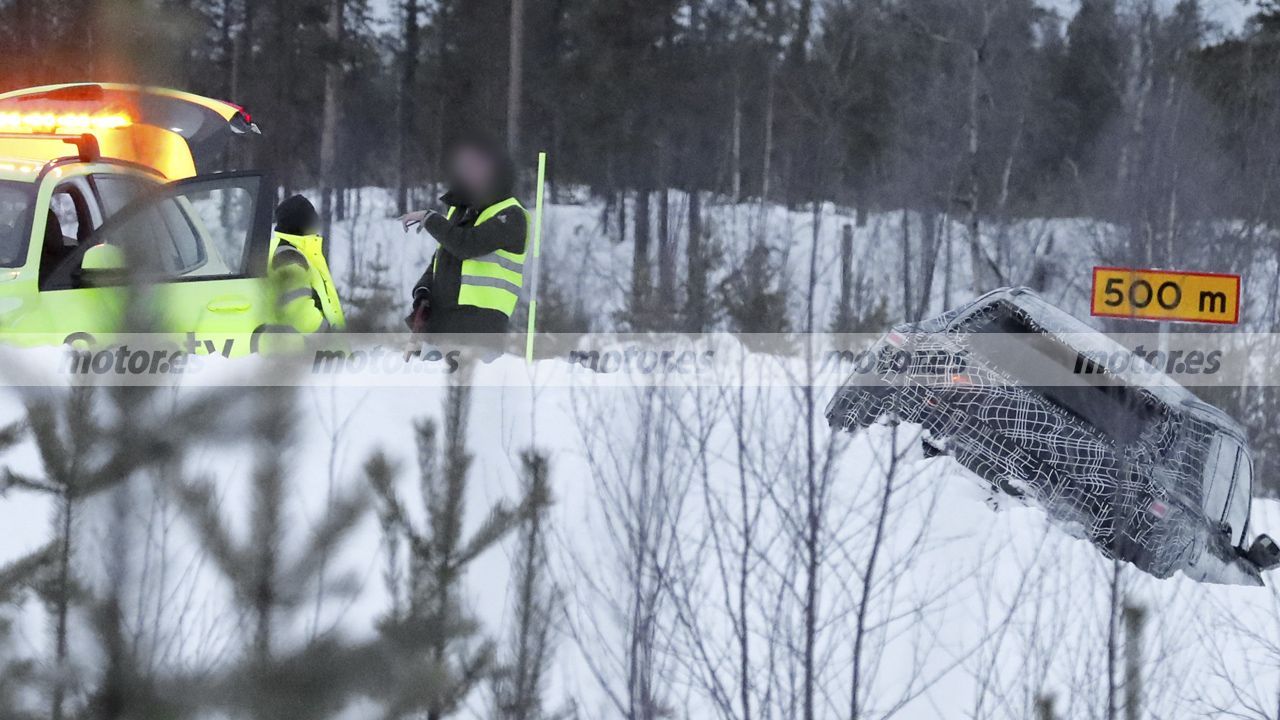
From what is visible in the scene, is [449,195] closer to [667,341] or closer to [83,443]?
[667,341]

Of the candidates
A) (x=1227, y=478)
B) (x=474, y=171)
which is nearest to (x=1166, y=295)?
(x=1227, y=478)

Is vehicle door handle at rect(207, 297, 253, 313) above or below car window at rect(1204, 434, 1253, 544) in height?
above

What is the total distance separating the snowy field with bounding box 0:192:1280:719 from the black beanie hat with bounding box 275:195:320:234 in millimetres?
1502

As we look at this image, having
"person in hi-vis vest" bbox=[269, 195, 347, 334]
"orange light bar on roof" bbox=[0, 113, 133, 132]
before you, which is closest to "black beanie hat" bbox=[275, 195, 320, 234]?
"person in hi-vis vest" bbox=[269, 195, 347, 334]

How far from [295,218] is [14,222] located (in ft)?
6.33

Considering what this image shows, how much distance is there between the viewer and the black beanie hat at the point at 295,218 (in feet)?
24.4

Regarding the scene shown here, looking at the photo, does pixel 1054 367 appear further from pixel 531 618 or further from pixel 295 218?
pixel 295 218

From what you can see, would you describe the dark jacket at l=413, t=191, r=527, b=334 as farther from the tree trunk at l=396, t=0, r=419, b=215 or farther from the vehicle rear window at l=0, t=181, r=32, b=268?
the tree trunk at l=396, t=0, r=419, b=215

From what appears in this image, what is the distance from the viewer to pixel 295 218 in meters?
7.48

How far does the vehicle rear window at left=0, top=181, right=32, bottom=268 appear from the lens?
18.4ft

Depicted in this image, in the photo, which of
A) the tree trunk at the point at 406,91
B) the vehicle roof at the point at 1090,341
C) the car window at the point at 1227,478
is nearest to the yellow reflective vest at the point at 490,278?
the vehicle roof at the point at 1090,341

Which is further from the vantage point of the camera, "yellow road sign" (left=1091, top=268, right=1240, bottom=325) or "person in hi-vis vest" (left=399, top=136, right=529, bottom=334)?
"person in hi-vis vest" (left=399, top=136, right=529, bottom=334)

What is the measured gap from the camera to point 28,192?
573cm

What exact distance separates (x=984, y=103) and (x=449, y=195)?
11.9 metres
